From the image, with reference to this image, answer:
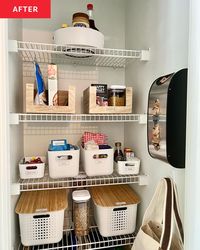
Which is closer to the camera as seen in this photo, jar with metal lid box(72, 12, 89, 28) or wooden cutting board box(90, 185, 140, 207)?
jar with metal lid box(72, 12, 89, 28)

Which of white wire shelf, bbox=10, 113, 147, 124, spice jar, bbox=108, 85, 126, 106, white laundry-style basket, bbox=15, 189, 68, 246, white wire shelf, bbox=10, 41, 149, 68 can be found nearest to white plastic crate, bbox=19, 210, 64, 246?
white laundry-style basket, bbox=15, 189, 68, 246

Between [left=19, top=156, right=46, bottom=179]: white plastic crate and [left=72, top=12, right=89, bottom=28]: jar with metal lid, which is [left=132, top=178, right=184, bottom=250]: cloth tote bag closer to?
[left=19, top=156, right=46, bottom=179]: white plastic crate

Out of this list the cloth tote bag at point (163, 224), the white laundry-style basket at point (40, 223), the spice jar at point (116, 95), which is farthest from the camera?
the spice jar at point (116, 95)

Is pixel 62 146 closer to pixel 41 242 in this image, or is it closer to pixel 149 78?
pixel 41 242

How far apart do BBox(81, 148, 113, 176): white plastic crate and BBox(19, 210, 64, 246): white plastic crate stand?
10.5 inches

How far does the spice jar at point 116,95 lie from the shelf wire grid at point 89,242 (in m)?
0.78

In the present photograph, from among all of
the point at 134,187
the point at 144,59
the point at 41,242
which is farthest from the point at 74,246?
the point at 144,59

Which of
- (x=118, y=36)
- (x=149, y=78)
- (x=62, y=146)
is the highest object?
(x=118, y=36)

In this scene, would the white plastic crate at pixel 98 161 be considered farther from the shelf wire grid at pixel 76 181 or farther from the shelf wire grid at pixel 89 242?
the shelf wire grid at pixel 89 242

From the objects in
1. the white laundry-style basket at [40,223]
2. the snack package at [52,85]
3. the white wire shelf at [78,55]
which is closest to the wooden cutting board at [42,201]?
the white laundry-style basket at [40,223]

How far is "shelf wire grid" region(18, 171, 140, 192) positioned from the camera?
1.01 metres

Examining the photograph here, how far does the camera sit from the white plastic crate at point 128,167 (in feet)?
3.60

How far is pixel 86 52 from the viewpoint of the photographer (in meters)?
1.08

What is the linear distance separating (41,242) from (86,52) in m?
1.04
